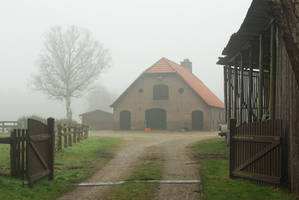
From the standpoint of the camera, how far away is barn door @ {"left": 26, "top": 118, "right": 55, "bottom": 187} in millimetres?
8023

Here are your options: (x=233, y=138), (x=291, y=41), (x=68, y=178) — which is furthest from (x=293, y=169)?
(x=68, y=178)

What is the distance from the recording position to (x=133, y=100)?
37031 mm

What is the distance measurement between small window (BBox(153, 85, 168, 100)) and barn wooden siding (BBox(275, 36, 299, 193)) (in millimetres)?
28215

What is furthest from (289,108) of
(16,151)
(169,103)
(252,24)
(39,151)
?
(169,103)

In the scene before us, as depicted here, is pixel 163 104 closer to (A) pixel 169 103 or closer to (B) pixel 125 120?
(A) pixel 169 103

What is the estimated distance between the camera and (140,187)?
27.1ft

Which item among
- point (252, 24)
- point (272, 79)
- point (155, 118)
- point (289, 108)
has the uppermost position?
point (252, 24)

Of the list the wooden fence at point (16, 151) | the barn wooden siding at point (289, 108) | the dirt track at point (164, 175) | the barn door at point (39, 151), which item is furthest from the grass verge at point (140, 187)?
the barn wooden siding at point (289, 108)

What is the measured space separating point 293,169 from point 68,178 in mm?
5738

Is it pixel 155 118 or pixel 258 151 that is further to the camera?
pixel 155 118

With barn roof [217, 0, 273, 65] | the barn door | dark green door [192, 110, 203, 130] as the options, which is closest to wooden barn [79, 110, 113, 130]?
dark green door [192, 110, 203, 130]

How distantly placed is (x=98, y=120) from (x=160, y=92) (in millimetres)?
8458

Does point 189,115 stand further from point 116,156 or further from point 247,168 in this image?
point 247,168

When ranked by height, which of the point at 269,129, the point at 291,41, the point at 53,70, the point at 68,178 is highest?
the point at 53,70
